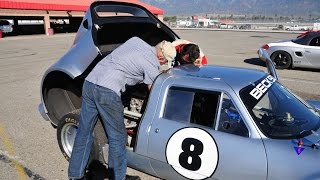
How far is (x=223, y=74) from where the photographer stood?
11.7 ft

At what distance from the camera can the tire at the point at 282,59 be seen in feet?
37.6

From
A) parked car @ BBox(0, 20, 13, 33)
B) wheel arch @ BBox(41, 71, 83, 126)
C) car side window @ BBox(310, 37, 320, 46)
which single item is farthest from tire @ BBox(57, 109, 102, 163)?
parked car @ BBox(0, 20, 13, 33)

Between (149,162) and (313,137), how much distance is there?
1683mm

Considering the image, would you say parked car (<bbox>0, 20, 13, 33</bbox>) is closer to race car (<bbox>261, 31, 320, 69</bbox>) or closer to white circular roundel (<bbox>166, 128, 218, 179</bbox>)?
race car (<bbox>261, 31, 320, 69</bbox>)

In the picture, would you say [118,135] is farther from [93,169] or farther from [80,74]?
[80,74]

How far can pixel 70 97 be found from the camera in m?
5.43

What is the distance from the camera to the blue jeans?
3.31 metres

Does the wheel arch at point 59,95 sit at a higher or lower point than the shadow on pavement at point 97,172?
higher

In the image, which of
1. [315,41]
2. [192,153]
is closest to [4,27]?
[315,41]

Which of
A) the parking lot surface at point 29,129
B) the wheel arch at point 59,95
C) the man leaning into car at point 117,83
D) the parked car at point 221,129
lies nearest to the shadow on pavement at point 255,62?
the parking lot surface at point 29,129

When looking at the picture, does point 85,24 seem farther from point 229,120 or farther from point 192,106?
point 229,120

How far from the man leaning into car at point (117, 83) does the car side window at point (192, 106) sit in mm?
324

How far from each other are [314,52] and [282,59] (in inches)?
43.3

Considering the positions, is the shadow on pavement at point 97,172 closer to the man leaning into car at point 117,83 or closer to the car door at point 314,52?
the man leaning into car at point 117,83
